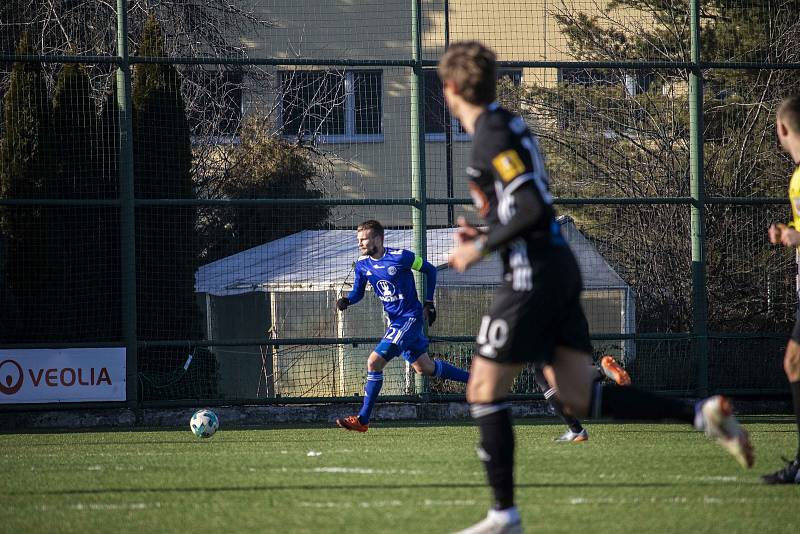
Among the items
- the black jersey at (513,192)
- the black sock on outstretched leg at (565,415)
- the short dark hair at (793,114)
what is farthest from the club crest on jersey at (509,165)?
the black sock on outstretched leg at (565,415)

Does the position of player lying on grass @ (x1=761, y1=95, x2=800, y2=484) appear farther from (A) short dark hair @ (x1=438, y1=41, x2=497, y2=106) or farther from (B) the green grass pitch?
(A) short dark hair @ (x1=438, y1=41, x2=497, y2=106)

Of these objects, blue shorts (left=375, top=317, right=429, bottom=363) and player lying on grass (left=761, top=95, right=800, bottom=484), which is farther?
blue shorts (left=375, top=317, right=429, bottom=363)

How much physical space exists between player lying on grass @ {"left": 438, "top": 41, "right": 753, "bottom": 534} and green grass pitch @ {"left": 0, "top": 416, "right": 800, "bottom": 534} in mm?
520

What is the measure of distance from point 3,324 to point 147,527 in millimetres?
7629

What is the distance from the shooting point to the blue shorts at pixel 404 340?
1066cm

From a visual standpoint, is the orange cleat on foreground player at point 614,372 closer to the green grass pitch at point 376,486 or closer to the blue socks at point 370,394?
the green grass pitch at point 376,486

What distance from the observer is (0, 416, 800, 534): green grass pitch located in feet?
17.7

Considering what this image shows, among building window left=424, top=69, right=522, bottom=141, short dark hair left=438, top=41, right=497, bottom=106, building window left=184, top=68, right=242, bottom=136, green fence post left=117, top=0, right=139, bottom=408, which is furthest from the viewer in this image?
building window left=184, top=68, right=242, bottom=136

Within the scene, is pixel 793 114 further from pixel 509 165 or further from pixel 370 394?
pixel 370 394

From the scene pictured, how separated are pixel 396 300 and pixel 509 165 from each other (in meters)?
6.24

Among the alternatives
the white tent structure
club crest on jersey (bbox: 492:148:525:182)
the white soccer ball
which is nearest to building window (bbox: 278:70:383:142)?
the white tent structure

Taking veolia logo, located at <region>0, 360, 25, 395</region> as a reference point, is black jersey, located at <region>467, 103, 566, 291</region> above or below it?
above

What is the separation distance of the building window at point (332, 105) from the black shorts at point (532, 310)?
8.68m

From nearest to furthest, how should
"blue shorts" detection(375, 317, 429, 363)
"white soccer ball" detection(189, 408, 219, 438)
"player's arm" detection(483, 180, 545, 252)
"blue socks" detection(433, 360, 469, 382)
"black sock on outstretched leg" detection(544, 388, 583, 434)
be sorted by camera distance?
"player's arm" detection(483, 180, 545, 252) → "black sock on outstretched leg" detection(544, 388, 583, 434) → "white soccer ball" detection(189, 408, 219, 438) → "blue shorts" detection(375, 317, 429, 363) → "blue socks" detection(433, 360, 469, 382)
